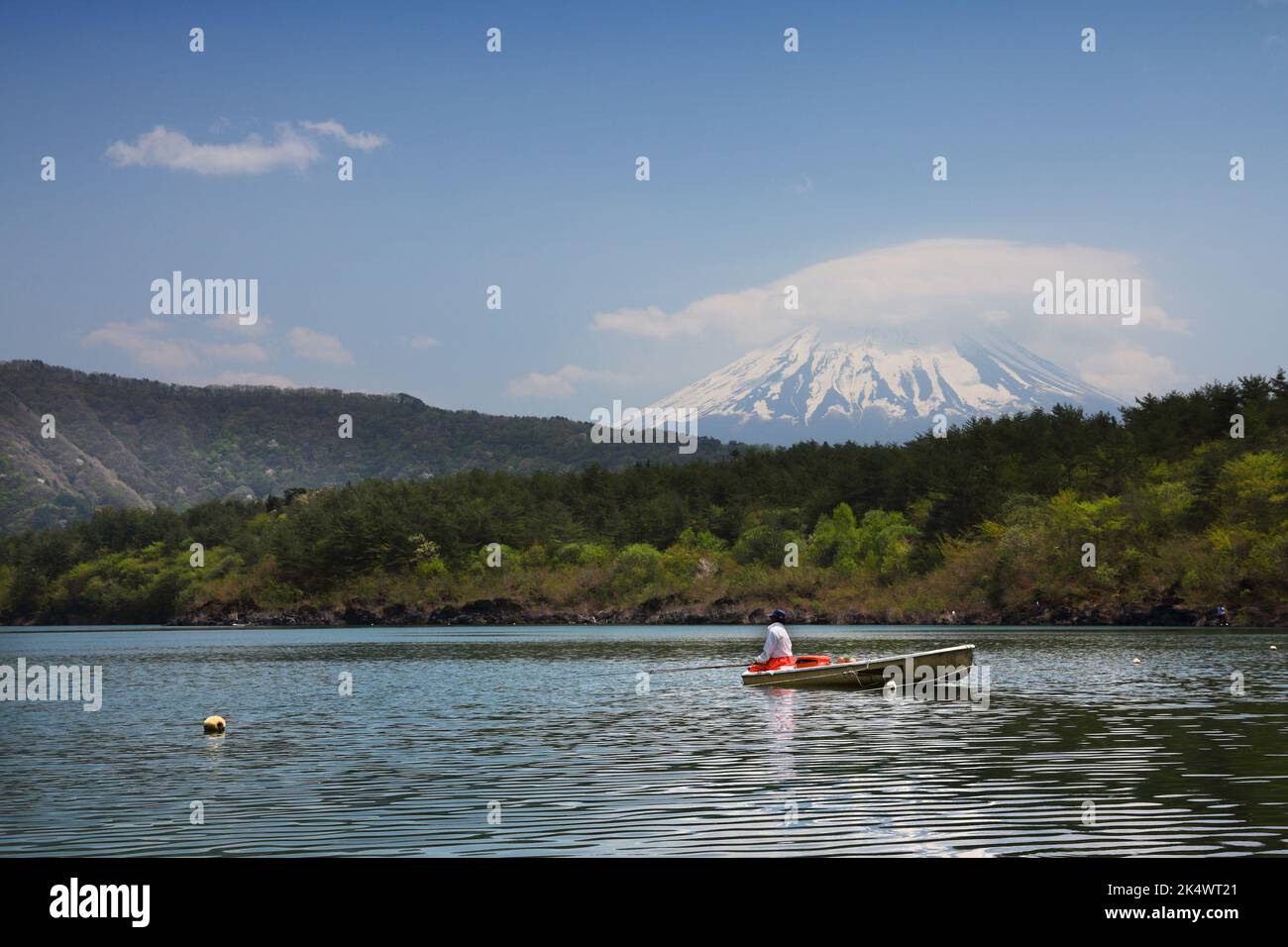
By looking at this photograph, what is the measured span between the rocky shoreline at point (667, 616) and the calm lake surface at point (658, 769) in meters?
59.6

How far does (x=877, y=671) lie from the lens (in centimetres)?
4091

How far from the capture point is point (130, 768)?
2650cm

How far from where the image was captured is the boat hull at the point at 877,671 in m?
40.8

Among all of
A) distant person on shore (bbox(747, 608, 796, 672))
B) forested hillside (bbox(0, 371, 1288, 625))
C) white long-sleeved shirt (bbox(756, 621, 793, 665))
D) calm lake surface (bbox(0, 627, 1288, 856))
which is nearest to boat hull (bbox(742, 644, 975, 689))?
calm lake surface (bbox(0, 627, 1288, 856))

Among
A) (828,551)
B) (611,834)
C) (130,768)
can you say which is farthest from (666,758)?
(828,551)

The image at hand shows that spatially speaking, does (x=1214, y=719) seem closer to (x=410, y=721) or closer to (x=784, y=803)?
(x=784, y=803)

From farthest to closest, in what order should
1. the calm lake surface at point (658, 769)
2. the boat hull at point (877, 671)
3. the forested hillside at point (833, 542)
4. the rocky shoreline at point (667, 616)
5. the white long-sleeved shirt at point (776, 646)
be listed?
the forested hillside at point (833, 542), the rocky shoreline at point (667, 616), the white long-sleeved shirt at point (776, 646), the boat hull at point (877, 671), the calm lake surface at point (658, 769)

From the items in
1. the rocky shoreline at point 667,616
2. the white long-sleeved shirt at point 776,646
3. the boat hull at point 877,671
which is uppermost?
the white long-sleeved shirt at point 776,646

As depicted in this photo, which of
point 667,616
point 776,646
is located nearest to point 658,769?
point 776,646

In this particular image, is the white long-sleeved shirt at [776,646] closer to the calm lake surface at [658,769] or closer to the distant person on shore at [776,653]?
the distant person on shore at [776,653]

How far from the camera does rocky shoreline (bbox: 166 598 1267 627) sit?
106062 mm

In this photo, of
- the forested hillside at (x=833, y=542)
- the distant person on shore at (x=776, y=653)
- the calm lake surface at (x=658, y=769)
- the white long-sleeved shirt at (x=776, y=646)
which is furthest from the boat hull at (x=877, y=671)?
the forested hillside at (x=833, y=542)

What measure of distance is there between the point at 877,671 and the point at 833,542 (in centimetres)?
11241
